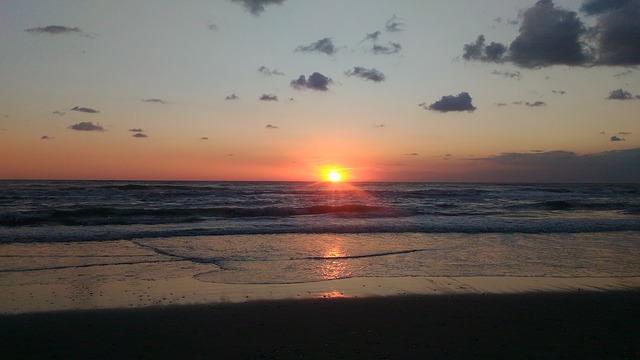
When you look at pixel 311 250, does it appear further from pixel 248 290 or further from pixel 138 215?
pixel 138 215

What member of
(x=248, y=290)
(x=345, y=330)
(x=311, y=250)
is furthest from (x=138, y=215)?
(x=345, y=330)

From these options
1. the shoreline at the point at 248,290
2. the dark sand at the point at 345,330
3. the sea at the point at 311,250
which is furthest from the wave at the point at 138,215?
the dark sand at the point at 345,330

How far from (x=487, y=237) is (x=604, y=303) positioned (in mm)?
10439

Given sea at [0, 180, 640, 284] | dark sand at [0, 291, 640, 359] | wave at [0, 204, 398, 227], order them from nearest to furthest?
dark sand at [0, 291, 640, 359] → sea at [0, 180, 640, 284] → wave at [0, 204, 398, 227]

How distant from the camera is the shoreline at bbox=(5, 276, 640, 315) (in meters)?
8.81

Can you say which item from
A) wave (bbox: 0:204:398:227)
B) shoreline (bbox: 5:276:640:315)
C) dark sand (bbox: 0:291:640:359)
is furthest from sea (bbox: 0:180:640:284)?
dark sand (bbox: 0:291:640:359)

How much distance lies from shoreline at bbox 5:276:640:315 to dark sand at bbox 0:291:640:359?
1.49 feet

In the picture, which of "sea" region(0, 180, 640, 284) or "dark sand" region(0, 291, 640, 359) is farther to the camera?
"sea" region(0, 180, 640, 284)

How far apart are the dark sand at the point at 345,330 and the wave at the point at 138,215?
1891 cm

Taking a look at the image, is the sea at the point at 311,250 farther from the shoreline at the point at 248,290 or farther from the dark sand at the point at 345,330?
the dark sand at the point at 345,330

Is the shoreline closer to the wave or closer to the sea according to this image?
the sea

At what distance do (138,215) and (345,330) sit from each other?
1016 inches

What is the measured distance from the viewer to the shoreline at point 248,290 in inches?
347

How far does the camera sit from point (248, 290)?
994cm
